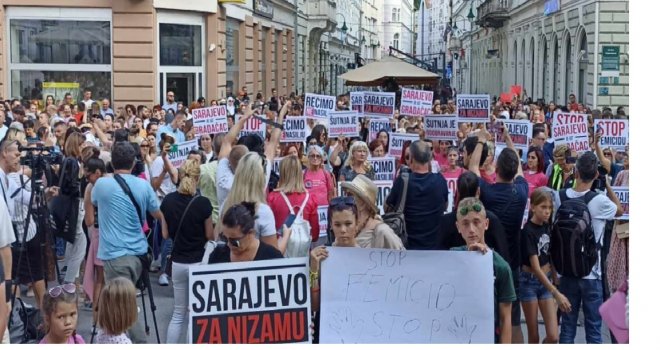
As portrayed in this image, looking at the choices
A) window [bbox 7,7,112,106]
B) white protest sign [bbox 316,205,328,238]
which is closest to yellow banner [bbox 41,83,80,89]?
window [bbox 7,7,112,106]

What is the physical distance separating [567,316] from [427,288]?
2.02m

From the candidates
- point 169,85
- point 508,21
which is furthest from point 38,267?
point 508,21

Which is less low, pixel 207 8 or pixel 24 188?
pixel 207 8

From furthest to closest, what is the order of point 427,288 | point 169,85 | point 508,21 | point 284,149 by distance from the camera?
point 508,21 < point 169,85 < point 284,149 < point 427,288

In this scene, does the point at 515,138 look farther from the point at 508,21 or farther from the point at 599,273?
the point at 508,21

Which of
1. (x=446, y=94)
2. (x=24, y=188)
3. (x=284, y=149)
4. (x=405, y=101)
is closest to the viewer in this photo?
(x=24, y=188)

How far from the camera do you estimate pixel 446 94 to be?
133 ft

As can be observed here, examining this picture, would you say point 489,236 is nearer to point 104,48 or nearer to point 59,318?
point 59,318

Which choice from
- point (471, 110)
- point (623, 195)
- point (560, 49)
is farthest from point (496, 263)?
point (560, 49)

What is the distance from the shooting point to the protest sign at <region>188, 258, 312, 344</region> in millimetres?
5676

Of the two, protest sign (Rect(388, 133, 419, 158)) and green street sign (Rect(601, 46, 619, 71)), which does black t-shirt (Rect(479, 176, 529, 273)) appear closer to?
protest sign (Rect(388, 133, 419, 158))

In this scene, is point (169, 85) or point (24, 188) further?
point (169, 85)

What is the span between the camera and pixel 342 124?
13.9m

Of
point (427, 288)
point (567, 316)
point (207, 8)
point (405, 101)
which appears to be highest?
point (207, 8)
